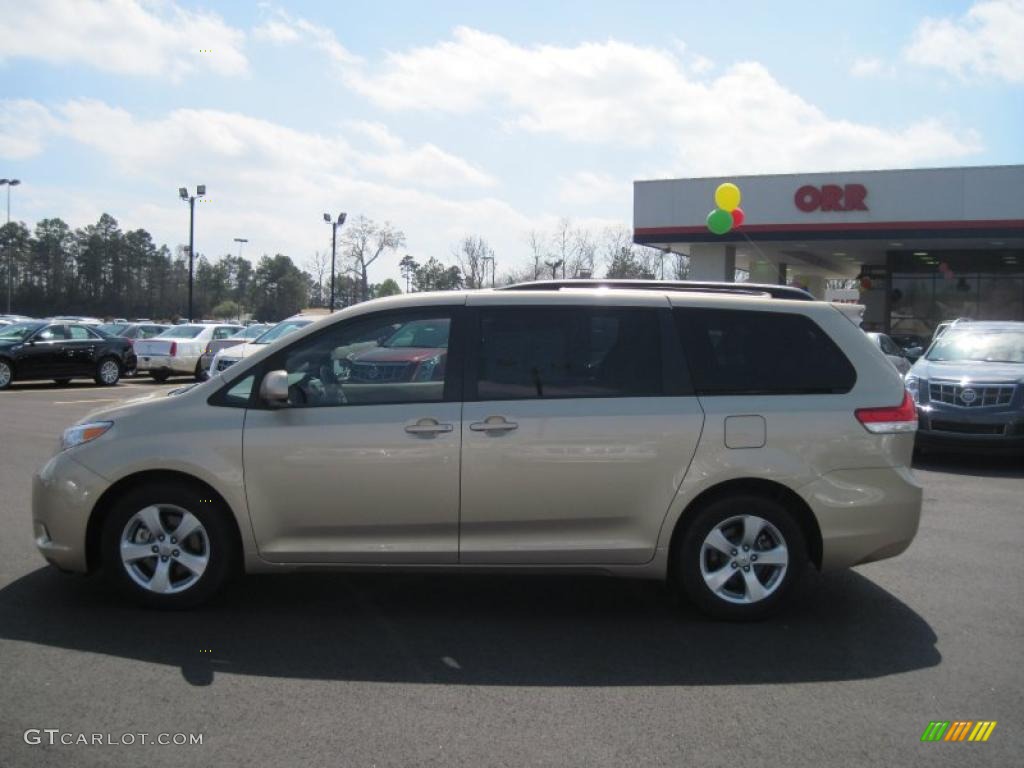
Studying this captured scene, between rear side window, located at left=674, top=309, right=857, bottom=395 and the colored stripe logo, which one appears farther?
rear side window, located at left=674, top=309, right=857, bottom=395

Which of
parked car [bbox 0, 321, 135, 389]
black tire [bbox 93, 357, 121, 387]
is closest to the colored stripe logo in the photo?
parked car [bbox 0, 321, 135, 389]

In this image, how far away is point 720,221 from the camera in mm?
24562

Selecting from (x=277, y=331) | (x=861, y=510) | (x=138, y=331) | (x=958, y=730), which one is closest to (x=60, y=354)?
(x=277, y=331)

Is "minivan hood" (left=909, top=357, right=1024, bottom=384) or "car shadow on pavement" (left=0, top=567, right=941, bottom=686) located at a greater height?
"minivan hood" (left=909, top=357, right=1024, bottom=384)

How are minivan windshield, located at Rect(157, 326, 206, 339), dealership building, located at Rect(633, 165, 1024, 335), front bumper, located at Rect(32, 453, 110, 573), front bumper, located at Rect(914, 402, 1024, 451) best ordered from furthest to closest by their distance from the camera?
dealership building, located at Rect(633, 165, 1024, 335) → minivan windshield, located at Rect(157, 326, 206, 339) → front bumper, located at Rect(914, 402, 1024, 451) → front bumper, located at Rect(32, 453, 110, 573)

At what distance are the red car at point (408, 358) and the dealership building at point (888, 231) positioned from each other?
24065 mm

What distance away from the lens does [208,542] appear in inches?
198

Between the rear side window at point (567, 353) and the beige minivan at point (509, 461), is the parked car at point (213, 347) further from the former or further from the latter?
the rear side window at point (567, 353)

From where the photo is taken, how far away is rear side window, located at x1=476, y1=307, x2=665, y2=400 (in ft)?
16.7

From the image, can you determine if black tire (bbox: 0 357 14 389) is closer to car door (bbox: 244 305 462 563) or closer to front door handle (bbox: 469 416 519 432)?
car door (bbox: 244 305 462 563)

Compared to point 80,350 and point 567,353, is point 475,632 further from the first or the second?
point 80,350

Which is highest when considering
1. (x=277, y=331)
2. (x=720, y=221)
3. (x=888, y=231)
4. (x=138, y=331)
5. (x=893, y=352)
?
(x=888, y=231)

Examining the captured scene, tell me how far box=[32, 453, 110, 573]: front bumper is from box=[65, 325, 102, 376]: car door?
17.6 metres

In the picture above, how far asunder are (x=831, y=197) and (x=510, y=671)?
85.4ft
